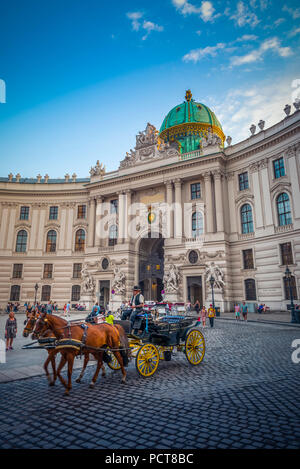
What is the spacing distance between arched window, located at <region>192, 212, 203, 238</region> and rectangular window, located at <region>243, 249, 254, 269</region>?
209 inches

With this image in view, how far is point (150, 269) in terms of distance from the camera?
3734 centimetres

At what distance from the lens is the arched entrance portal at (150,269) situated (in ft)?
121

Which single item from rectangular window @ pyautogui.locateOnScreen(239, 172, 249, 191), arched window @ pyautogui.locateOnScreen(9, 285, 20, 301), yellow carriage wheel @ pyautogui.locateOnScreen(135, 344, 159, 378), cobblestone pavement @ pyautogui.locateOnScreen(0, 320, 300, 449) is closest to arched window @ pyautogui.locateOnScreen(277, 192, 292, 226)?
rectangular window @ pyautogui.locateOnScreen(239, 172, 249, 191)

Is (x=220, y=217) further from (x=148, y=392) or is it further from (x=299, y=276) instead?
(x=148, y=392)

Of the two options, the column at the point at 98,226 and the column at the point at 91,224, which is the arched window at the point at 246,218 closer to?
the column at the point at 98,226

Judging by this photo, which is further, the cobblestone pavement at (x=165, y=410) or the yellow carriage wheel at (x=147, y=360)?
the yellow carriage wheel at (x=147, y=360)

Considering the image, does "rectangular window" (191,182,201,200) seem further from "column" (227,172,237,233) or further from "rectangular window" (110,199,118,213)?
"rectangular window" (110,199,118,213)

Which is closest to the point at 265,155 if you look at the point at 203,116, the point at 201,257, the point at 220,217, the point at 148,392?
the point at 220,217

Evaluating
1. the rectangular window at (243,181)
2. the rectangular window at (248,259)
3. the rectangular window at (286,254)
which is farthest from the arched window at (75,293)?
the rectangular window at (286,254)

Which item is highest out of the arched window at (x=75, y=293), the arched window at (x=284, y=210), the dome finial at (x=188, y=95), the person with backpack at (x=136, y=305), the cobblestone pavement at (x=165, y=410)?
the dome finial at (x=188, y=95)

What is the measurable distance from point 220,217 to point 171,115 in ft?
72.6

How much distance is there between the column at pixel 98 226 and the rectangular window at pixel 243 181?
61.2ft

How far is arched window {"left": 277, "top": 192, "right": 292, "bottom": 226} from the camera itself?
88.0 ft

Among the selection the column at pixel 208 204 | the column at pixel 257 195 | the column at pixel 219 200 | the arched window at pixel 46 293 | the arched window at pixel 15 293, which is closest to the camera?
the column at pixel 257 195
